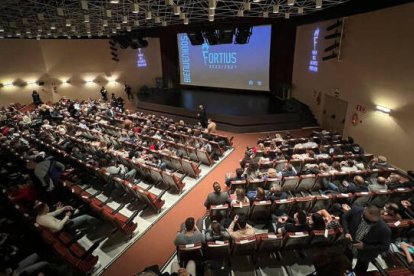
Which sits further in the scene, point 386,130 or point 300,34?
point 300,34

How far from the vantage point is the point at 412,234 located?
4172mm

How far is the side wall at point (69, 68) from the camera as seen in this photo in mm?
16297

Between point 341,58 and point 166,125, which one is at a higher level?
point 341,58

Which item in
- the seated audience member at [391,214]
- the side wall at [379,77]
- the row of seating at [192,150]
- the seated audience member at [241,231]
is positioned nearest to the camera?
the seated audience member at [241,231]

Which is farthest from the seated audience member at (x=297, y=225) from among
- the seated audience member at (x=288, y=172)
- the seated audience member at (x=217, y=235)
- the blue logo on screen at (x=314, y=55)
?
the blue logo on screen at (x=314, y=55)

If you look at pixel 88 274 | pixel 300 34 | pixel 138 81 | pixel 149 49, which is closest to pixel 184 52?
pixel 149 49

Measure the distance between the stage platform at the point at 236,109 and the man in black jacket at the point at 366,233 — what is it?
26.6ft

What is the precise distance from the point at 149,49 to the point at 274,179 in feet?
53.1

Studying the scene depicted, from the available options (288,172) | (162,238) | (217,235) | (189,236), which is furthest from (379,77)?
(162,238)

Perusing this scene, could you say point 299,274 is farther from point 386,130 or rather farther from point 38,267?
point 386,130

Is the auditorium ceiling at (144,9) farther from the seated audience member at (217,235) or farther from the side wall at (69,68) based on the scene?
the seated audience member at (217,235)

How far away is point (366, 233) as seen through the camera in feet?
10.9

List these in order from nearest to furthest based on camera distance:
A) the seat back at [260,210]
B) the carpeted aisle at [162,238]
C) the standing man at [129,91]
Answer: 1. the carpeted aisle at [162,238]
2. the seat back at [260,210]
3. the standing man at [129,91]

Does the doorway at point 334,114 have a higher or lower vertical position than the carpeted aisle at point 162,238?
higher
